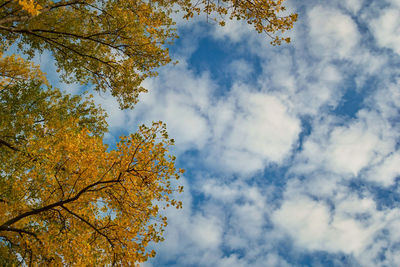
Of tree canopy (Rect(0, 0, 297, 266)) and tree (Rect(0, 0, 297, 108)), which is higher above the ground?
tree (Rect(0, 0, 297, 108))

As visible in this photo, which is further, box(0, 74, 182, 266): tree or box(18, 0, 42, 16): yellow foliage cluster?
box(0, 74, 182, 266): tree

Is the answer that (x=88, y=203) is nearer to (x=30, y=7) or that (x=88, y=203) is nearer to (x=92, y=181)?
(x=92, y=181)

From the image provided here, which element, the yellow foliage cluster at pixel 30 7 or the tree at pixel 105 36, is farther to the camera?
the tree at pixel 105 36

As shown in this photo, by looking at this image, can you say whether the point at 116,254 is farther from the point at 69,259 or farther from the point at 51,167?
the point at 51,167

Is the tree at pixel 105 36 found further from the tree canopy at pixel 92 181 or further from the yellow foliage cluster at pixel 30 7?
the yellow foliage cluster at pixel 30 7

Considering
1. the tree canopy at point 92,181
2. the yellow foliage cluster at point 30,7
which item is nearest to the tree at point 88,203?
the tree canopy at point 92,181

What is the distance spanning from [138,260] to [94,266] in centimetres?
151

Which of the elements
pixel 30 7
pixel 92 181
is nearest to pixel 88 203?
pixel 92 181

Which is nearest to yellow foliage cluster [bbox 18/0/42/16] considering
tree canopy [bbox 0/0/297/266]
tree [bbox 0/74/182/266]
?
tree canopy [bbox 0/0/297/266]

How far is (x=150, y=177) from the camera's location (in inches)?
313

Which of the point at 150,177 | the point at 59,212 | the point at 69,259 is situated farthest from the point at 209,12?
the point at 69,259

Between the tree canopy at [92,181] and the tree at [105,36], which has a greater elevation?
the tree at [105,36]

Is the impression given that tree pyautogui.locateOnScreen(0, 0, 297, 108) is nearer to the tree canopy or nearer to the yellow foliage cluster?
the tree canopy

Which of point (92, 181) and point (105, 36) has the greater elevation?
point (105, 36)
